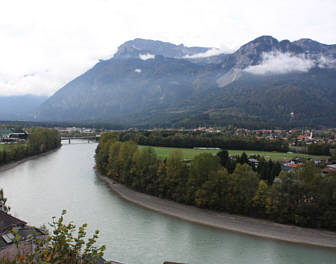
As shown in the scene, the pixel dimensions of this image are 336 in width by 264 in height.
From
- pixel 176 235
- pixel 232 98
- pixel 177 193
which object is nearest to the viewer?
pixel 176 235

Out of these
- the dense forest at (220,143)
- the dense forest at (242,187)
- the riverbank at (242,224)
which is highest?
the dense forest at (220,143)

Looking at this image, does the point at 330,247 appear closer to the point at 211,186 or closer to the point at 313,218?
the point at 313,218

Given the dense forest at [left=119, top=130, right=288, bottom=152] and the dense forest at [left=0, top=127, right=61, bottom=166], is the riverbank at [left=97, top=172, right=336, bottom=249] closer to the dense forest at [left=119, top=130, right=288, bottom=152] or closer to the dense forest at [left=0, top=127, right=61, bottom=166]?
the dense forest at [left=0, top=127, right=61, bottom=166]

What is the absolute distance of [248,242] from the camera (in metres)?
20.0

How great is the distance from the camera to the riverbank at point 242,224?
20344 millimetres

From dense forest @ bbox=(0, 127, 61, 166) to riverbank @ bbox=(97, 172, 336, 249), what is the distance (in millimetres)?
26485

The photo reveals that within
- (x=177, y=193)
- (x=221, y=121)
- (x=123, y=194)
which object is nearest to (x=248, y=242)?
(x=177, y=193)

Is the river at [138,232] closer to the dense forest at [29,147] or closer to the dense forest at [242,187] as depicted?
the dense forest at [242,187]

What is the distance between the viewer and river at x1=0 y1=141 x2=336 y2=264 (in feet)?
58.2

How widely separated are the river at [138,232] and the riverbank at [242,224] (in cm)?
Result: 66

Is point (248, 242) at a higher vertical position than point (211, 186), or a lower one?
lower

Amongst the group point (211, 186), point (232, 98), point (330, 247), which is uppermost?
point (232, 98)

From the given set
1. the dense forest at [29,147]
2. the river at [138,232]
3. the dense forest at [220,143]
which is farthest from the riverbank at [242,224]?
the dense forest at [220,143]

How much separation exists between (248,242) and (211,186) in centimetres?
598
